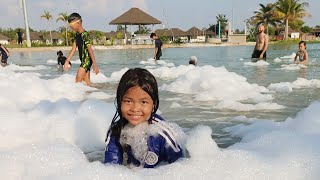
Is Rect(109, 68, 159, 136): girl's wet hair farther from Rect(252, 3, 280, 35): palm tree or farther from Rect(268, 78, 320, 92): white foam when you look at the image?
Rect(252, 3, 280, 35): palm tree

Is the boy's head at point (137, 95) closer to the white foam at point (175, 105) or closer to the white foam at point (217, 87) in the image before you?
the white foam at point (175, 105)

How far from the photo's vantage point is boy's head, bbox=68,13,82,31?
660 cm

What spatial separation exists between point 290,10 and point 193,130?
185 ft

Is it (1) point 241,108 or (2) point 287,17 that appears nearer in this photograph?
(1) point 241,108

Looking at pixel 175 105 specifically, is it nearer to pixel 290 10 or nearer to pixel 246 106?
pixel 246 106

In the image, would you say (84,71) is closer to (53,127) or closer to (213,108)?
(213,108)

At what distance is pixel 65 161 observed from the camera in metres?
2.57

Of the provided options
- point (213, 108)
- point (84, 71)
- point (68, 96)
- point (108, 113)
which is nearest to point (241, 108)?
point (213, 108)

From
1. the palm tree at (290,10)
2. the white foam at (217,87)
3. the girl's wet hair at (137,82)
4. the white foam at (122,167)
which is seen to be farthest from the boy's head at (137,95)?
the palm tree at (290,10)

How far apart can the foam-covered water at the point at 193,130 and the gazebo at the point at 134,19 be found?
39.4 meters

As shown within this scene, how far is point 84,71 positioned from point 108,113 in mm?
3487

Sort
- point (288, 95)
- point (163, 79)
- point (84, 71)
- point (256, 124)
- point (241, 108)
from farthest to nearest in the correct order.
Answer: point (163, 79) < point (84, 71) < point (288, 95) < point (241, 108) < point (256, 124)

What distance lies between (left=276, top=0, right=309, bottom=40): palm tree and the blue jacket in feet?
185

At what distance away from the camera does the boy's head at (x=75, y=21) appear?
6.60 m
